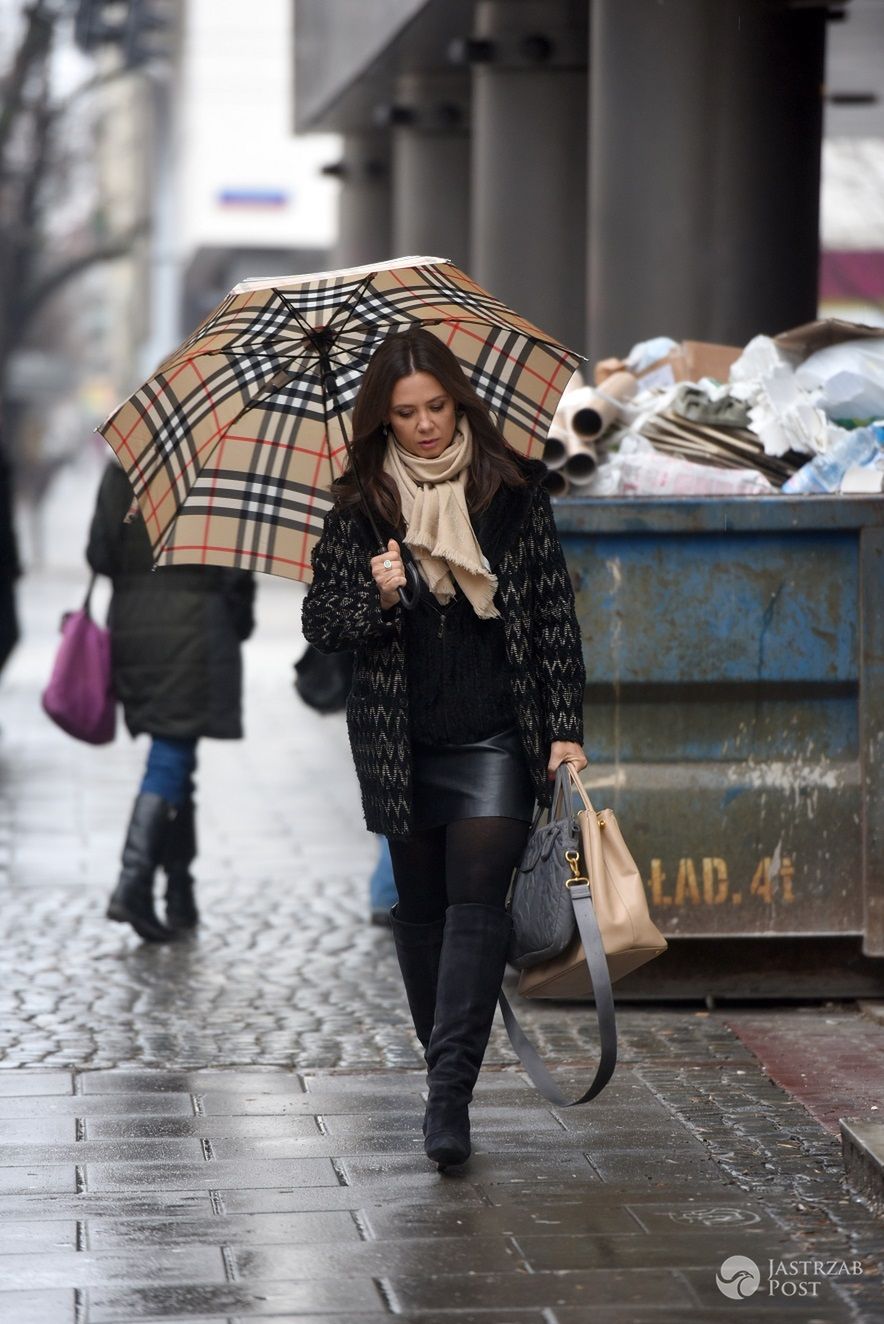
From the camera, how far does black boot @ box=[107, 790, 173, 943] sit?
727 cm

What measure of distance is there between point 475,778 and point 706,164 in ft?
19.3

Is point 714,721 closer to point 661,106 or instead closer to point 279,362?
point 279,362

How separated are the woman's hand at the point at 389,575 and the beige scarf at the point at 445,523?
2.4 inches

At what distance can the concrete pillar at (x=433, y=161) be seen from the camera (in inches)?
615

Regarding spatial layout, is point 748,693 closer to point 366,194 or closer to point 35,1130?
point 35,1130

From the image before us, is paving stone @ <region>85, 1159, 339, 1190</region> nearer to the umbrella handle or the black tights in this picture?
the black tights

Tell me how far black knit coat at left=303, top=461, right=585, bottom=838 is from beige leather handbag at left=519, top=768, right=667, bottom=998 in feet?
0.78

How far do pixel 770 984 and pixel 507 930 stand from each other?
5.87 feet

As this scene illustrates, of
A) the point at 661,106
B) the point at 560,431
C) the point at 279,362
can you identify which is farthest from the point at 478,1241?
the point at 661,106

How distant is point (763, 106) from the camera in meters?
9.84

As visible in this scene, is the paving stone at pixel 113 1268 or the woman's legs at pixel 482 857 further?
the woman's legs at pixel 482 857

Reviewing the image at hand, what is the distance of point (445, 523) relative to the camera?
4609mm

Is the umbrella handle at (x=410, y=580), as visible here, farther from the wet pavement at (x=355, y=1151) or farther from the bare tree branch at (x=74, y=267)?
the bare tree branch at (x=74, y=267)

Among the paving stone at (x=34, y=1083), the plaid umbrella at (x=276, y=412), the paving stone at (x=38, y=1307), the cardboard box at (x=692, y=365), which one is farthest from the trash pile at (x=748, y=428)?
the paving stone at (x=38, y=1307)
